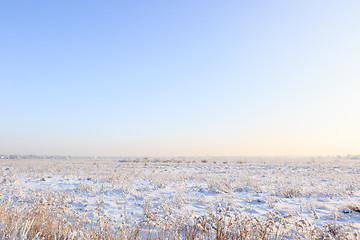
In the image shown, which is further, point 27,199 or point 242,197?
point 242,197

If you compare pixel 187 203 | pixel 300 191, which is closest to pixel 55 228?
pixel 187 203

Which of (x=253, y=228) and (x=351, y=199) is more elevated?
(x=253, y=228)

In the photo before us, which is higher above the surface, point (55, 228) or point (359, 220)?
point (55, 228)

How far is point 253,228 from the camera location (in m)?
3.61

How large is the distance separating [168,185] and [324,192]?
6477 mm

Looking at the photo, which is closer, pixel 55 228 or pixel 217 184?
pixel 55 228

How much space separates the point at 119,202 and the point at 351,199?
7.96 metres

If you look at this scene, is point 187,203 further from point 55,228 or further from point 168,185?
point 55,228

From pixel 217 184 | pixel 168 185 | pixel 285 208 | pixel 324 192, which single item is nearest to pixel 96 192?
pixel 168 185

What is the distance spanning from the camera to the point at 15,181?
36.4ft

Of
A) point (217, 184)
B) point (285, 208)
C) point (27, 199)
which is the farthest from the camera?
point (217, 184)

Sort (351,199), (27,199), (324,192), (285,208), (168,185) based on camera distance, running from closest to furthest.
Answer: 1. (285,208)
2. (27,199)
3. (351,199)
4. (324,192)
5. (168,185)

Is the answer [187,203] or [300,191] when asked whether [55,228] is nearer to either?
[187,203]

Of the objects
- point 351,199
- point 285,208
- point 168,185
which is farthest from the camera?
point 168,185
